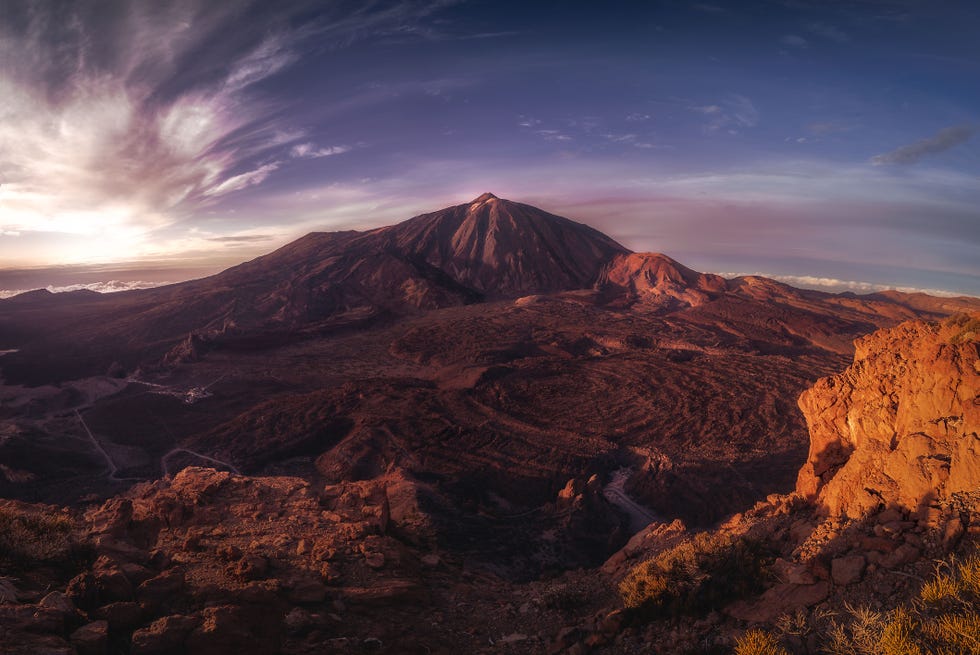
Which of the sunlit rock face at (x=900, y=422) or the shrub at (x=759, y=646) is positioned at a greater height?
the sunlit rock face at (x=900, y=422)

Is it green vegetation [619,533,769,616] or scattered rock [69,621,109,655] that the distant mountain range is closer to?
scattered rock [69,621,109,655]

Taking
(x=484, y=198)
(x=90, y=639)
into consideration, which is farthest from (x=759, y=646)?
(x=484, y=198)

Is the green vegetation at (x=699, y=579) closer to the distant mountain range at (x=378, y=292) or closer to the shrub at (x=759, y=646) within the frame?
the shrub at (x=759, y=646)

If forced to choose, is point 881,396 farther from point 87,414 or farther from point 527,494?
point 87,414

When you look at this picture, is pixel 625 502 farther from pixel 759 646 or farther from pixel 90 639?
pixel 90 639

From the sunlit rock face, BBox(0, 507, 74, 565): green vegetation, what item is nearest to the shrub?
the sunlit rock face

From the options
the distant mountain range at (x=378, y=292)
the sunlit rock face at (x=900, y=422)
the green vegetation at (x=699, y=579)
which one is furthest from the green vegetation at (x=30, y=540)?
the distant mountain range at (x=378, y=292)

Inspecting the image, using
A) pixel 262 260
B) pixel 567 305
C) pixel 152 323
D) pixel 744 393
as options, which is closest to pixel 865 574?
pixel 744 393
